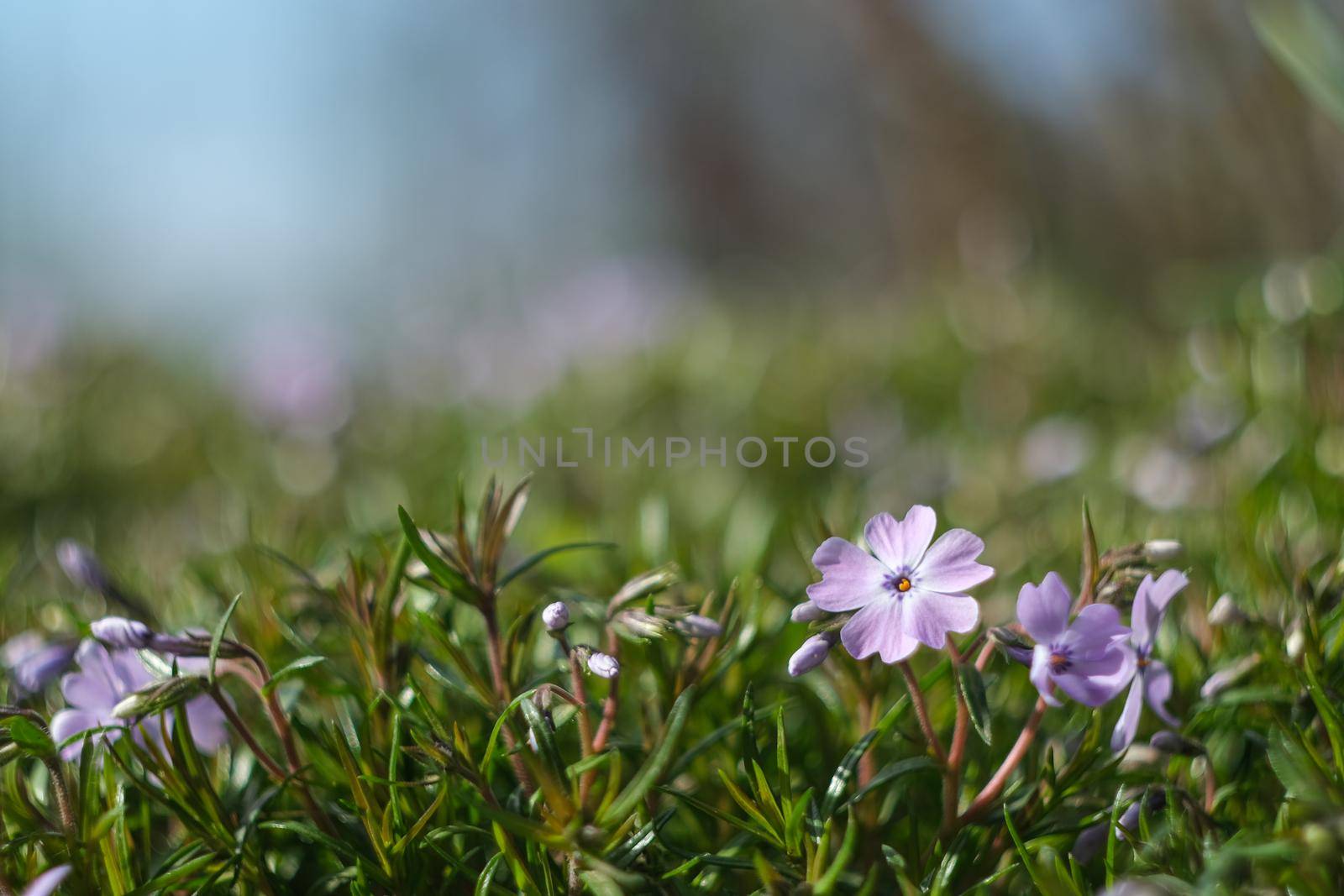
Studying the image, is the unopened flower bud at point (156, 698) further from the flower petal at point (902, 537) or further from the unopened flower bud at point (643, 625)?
the flower petal at point (902, 537)

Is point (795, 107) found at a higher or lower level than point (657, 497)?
higher

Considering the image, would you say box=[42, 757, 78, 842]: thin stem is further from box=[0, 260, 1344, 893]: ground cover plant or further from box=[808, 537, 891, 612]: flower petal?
box=[808, 537, 891, 612]: flower petal

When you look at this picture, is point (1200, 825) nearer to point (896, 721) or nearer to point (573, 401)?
point (896, 721)

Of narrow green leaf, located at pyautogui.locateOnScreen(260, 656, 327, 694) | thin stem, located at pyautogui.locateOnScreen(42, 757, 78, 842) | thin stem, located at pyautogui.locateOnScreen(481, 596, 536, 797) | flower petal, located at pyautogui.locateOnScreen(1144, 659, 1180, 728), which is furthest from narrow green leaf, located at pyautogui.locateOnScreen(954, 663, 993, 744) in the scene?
thin stem, located at pyautogui.locateOnScreen(42, 757, 78, 842)

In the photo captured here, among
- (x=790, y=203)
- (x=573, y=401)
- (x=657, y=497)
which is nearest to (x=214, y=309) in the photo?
(x=790, y=203)

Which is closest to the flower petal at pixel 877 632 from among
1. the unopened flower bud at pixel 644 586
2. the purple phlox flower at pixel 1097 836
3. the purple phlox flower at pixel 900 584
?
the purple phlox flower at pixel 900 584

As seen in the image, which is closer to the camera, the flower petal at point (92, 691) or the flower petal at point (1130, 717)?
the flower petal at point (1130, 717)

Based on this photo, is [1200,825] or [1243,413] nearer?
[1200,825]
